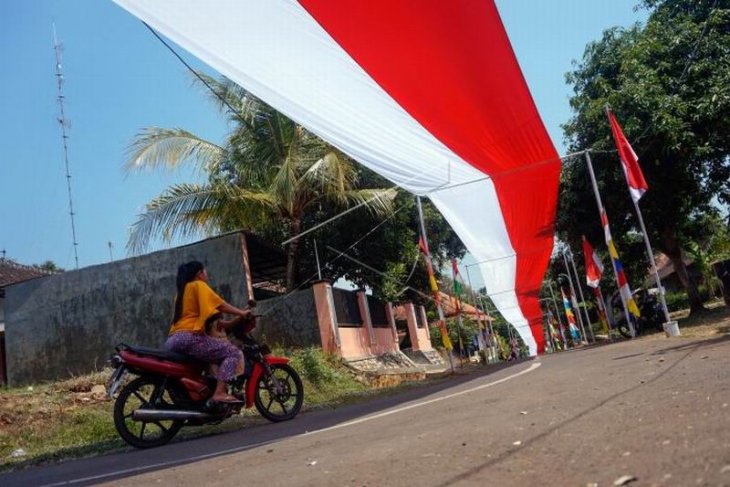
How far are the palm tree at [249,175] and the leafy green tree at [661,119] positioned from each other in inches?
224

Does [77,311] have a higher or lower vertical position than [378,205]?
lower

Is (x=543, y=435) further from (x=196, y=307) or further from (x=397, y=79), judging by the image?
(x=397, y=79)

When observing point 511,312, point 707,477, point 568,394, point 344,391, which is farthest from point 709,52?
point 707,477

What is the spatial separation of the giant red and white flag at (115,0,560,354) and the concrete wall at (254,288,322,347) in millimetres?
3869

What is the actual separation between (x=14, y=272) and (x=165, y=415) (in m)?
18.5

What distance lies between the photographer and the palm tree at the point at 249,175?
40.3 ft

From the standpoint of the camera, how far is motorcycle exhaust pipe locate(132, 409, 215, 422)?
5.10 m

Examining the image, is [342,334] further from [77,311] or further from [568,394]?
[568,394]

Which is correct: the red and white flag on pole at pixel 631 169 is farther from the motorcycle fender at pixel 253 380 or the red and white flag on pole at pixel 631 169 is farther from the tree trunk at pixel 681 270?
the tree trunk at pixel 681 270

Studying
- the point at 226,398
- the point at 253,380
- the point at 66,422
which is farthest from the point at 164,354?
the point at 66,422

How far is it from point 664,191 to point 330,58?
38.4 ft

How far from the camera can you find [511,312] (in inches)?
567

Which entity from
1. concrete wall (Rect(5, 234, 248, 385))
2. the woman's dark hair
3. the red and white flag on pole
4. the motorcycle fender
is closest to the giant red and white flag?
the red and white flag on pole

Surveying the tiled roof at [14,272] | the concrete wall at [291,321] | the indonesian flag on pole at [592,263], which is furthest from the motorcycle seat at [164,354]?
the tiled roof at [14,272]
